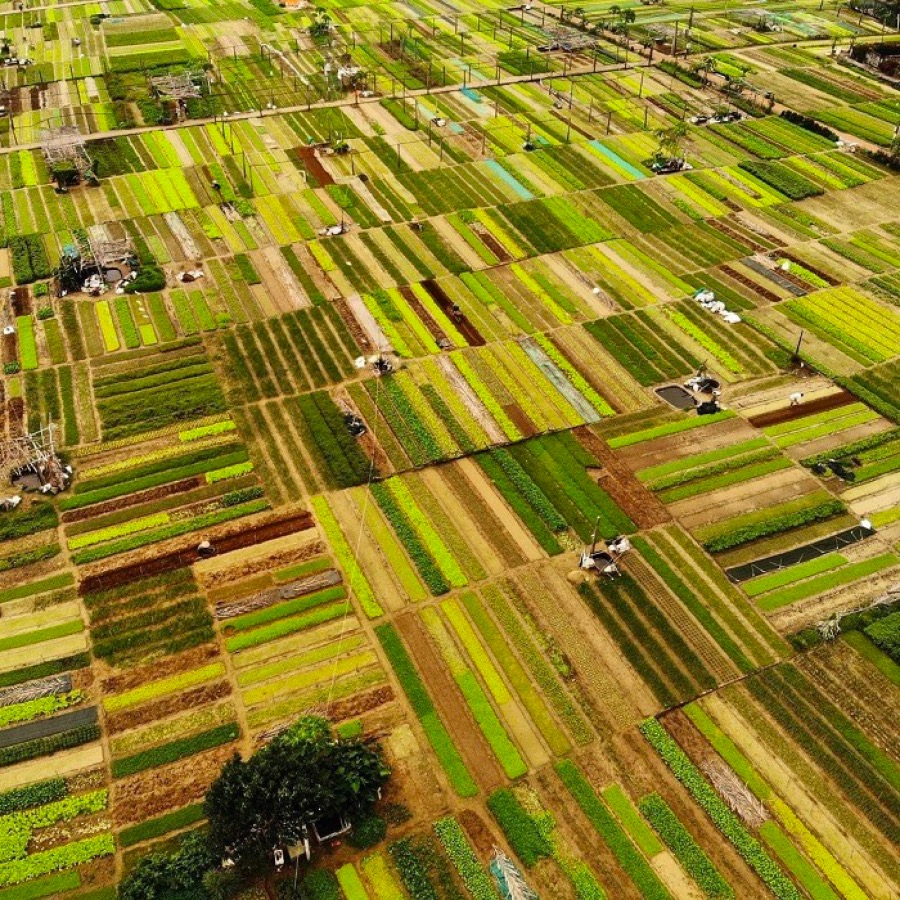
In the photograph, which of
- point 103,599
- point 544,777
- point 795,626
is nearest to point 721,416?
point 795,626

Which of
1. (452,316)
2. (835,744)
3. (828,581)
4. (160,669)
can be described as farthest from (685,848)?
(452,316)

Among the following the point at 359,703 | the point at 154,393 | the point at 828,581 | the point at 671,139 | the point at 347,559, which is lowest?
the point at 828,581

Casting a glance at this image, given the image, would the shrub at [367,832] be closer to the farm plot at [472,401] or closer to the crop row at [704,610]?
the crop row at [704,610]

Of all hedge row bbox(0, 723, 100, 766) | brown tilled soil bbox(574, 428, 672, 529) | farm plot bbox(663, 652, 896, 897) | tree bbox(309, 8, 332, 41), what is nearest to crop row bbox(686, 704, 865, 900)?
farm plot bbox(663, 652, 896, 897)

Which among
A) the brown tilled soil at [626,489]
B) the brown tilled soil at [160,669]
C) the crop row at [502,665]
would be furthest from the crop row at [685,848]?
the brown tilled soil at [160,669]

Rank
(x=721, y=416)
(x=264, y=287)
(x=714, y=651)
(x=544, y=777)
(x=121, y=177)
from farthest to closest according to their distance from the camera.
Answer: (x=121, y=177), (x=264, y=287), (x=721, y=416), (x=714, y=651), (x=544, y=777)

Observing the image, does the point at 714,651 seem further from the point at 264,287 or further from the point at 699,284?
the point at 264,287

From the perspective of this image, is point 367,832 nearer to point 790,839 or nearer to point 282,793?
point 282,793
